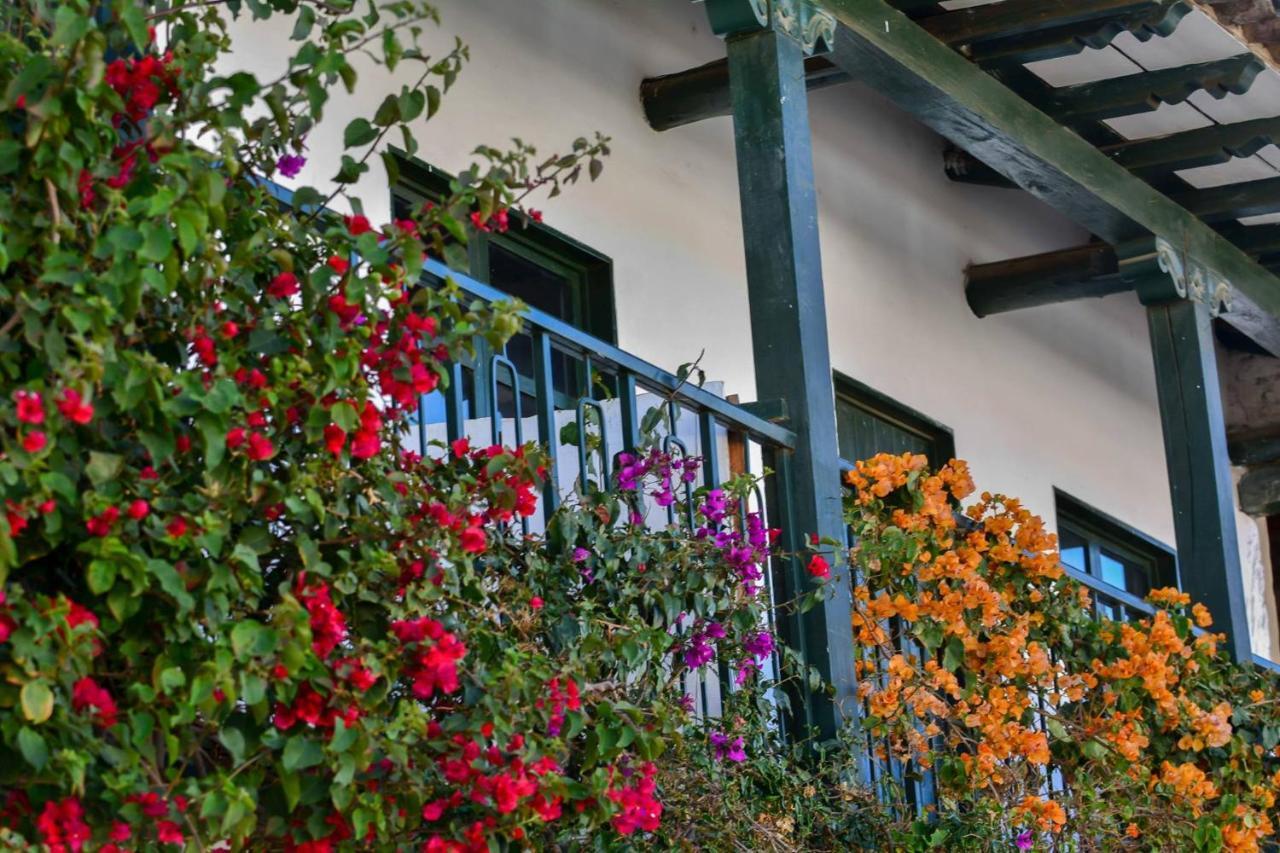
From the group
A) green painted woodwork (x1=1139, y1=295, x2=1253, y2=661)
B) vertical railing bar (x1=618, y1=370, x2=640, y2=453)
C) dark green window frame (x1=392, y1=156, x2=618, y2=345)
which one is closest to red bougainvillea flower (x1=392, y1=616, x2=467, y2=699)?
vertical railing bar (x1=618, y1=370, x2=640, y2=453)

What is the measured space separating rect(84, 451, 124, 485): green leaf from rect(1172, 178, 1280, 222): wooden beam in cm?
663

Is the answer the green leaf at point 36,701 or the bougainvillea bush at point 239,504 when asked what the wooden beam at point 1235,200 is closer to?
the bougainvillea bush at point 239,504

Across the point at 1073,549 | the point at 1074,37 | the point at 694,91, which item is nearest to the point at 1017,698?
the point at 1074,37

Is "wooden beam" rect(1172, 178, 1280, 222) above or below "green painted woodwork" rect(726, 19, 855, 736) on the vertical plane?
above

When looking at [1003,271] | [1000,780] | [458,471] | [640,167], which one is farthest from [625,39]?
[458,471]

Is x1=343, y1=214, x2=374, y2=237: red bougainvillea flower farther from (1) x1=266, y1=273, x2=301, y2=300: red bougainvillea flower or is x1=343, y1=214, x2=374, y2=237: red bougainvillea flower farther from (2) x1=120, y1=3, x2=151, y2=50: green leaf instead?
(2) x1=120, y1=3, x2=151, y2=50: green leaf

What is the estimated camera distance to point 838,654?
5754 millimetres

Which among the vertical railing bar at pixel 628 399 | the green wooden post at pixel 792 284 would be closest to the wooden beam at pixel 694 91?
the green wooden post at pixel 792 284

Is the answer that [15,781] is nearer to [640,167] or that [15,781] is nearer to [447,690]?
[447,690]

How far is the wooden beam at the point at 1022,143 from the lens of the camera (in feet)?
22.9

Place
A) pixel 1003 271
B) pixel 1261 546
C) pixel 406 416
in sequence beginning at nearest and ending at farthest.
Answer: pixel 406 416
pixel 1003 271
pixel 1261 546

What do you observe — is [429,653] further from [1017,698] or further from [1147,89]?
[1147,89]

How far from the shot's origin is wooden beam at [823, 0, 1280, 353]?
697cm

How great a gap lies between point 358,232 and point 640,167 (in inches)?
170
